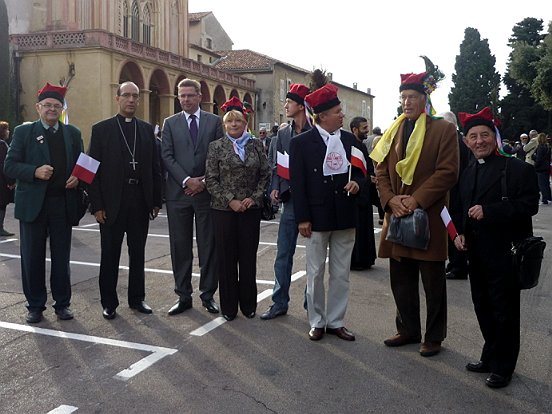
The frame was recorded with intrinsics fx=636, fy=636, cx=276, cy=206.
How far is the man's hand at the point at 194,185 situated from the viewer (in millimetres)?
6215

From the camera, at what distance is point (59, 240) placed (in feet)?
20.1

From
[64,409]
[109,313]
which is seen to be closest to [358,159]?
[109,313]

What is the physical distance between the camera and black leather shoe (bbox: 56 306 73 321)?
19.7ft

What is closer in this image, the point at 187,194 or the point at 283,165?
the point at 283,165

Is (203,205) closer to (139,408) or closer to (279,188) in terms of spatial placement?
(279,188)

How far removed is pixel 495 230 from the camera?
14.7 ft

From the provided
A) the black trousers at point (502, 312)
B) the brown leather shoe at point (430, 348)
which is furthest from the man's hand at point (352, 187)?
the brown leather shoe at point (430, 348)

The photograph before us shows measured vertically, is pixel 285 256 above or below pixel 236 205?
below

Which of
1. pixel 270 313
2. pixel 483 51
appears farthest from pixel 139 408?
pixel 483 51

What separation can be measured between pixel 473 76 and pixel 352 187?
6329cm

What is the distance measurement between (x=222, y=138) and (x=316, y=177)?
114 cm

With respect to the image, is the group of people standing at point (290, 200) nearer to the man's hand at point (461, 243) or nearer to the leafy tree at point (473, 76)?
the man's hand at point (461, 243)

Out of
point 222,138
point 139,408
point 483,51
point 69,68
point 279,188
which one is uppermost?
point 483,51

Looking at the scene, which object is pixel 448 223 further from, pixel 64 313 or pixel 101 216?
pixel 64 313
